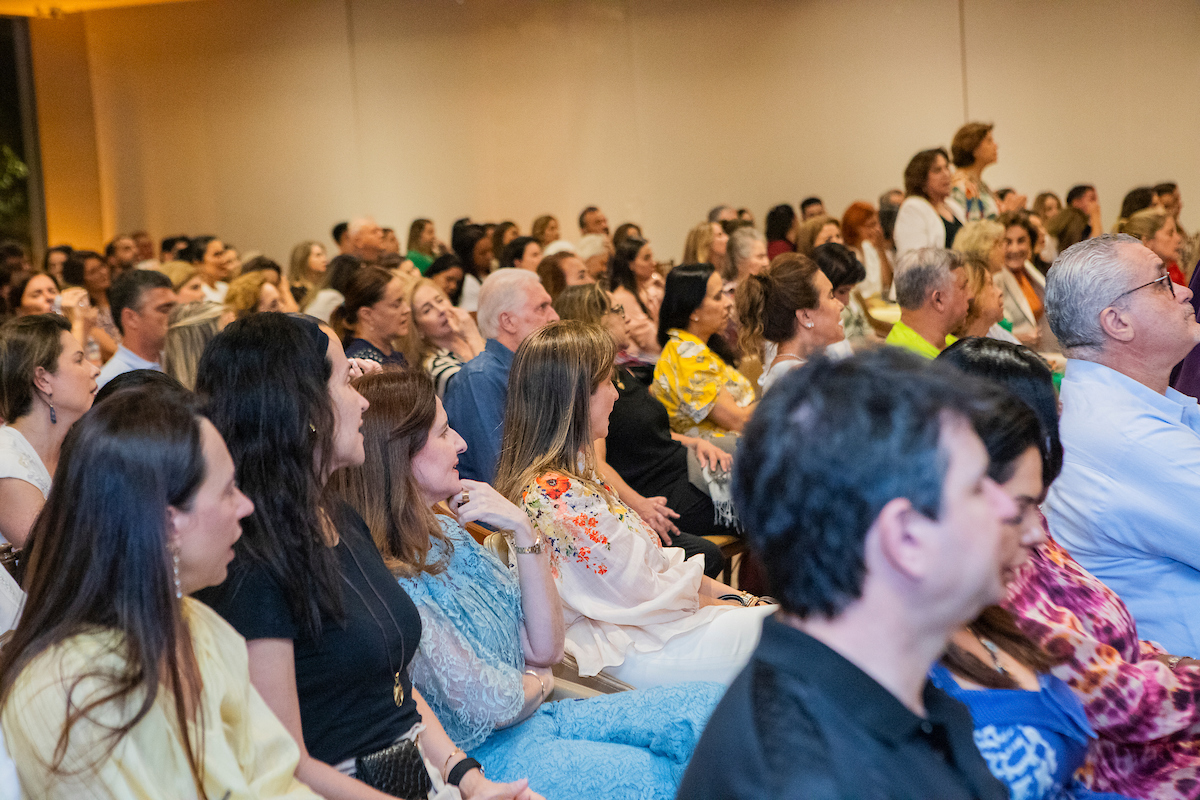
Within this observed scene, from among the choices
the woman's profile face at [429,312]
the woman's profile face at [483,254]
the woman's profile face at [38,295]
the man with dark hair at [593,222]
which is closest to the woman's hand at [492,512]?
the woman's profile face at [429,312]

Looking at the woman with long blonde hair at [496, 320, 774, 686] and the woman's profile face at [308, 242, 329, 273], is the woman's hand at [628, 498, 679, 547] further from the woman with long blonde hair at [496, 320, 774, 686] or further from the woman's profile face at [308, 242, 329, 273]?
the woman's profile face at [308, 242, 329, 273]

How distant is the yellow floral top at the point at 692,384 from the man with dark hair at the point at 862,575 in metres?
3.13

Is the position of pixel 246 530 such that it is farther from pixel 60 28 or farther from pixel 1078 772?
pixel 60 28

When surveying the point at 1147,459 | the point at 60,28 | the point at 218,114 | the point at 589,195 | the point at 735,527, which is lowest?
the point at 735,527

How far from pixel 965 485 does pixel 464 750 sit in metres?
1.33

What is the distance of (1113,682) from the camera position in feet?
5.38

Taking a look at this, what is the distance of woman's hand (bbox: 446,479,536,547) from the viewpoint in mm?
2096

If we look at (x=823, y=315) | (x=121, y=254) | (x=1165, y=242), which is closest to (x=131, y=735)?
(x=823, y=315)

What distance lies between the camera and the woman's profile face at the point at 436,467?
2107mm

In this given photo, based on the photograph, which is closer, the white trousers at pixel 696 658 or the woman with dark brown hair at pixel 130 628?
the woman with dark brown hair at pixel 130 628

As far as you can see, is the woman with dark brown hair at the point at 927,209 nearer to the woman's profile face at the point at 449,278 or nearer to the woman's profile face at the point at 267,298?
the woman's profile face at the point at 449,278

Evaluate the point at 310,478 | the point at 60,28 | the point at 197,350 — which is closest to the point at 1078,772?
the point at 310,478

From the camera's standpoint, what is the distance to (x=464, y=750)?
2025mm

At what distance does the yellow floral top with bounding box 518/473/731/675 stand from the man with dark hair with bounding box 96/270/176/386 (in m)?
2.55
